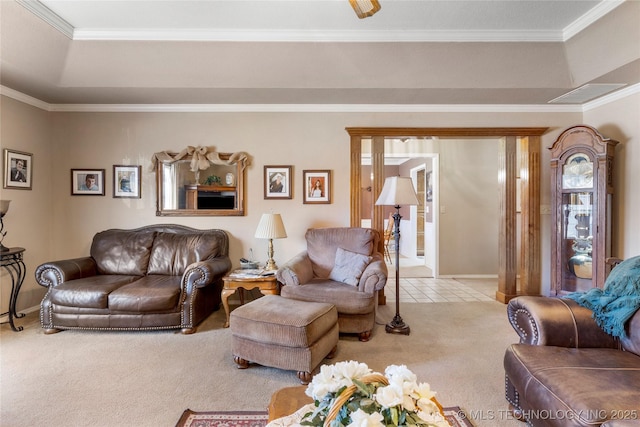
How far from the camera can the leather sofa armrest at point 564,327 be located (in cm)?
167

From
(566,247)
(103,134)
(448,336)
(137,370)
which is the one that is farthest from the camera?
(103,134)

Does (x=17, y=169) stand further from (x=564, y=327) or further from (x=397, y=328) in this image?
(x=564, y=327)

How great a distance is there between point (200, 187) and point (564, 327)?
361cm

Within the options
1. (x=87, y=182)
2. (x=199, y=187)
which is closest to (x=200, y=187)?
(x=199, y=187)

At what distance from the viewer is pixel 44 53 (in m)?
2.89

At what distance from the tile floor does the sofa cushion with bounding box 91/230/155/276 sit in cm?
298

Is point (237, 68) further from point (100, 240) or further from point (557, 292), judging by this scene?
point (557, 292)

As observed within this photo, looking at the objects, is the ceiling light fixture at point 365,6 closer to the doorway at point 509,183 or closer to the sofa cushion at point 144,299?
the doorway at point 509,183

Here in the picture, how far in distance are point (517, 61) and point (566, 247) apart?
6.72 feet

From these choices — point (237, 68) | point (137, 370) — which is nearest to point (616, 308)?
point (137, 370)

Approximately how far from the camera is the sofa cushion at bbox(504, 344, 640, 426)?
3.87 ft

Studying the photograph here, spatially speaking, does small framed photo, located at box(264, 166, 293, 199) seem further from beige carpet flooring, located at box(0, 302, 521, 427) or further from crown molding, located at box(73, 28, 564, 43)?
beige carpet flooring, located at box(0, 302, 521, 427)

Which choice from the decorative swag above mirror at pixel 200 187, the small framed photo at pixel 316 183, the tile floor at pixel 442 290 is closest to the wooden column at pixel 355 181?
the small framed photo at pixel 316 183

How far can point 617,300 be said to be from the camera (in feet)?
5.49
